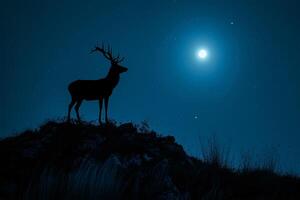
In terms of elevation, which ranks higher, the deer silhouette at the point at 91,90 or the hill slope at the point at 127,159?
the deer silhouette at the point at 91,90

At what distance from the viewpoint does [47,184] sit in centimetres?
233

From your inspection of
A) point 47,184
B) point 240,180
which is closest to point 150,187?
point 47,184

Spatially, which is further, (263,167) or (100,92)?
(100,92)

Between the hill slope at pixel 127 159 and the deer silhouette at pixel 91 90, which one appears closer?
the hill slope at pixel 127 159

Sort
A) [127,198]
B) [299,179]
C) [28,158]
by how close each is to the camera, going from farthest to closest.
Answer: [299,179], [28,158], [127,198]

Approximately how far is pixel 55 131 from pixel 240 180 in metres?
5.80

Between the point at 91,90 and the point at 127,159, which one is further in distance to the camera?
the point at 91,90

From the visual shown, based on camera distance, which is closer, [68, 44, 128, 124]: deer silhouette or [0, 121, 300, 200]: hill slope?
[0, 121, 300, 200]: hill slope

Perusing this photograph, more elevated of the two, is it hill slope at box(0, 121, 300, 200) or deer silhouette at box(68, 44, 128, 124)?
deer silhouette at box(68, 44, 128, 124)

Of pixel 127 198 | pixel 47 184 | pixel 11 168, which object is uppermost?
pixel 47 184

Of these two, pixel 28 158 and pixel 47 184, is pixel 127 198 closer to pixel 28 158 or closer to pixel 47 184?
pixel 47 184

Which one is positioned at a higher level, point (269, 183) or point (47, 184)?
point (47, 184)

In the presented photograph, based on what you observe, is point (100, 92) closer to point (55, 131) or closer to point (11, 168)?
point (55, 131)

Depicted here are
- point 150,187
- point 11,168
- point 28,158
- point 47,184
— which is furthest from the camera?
point 28,158
